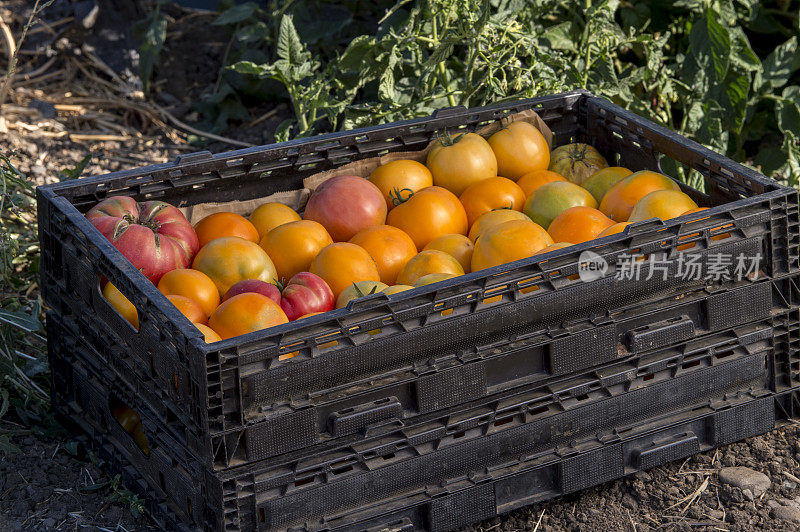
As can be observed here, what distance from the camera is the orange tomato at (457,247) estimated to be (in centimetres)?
271

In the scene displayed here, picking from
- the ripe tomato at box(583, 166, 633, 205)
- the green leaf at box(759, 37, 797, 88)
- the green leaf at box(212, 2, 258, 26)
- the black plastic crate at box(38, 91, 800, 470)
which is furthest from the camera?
the green leaf at box(212, 2, 258, 26)

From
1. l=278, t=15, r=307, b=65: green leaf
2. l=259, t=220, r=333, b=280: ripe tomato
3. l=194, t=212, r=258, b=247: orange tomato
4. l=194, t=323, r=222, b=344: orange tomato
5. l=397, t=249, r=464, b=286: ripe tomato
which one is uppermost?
l=278, t=15, r=307, b=65: green leaf

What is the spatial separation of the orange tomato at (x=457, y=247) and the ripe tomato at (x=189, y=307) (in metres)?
0.65

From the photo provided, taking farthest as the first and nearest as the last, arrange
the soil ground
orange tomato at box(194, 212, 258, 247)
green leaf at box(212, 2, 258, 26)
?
green leaf at box(212, 2, 258, 26) < orange tomato at box(194, 212, 258, 247) < the soil ground

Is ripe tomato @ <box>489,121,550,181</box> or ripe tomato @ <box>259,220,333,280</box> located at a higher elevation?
ripe tomato @ <box>489,121,550,181</box>

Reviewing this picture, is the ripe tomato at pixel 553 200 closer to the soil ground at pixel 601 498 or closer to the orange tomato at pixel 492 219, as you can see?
the orange tomato at pixel 492 219

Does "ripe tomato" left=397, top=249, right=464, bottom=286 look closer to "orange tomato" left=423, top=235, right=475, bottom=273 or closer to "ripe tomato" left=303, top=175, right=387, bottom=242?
"orange tomato" left=423, top=235, right=475, bottom=273

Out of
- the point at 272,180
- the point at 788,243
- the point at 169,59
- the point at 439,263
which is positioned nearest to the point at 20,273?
the point at 272,180

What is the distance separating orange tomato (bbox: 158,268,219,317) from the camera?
246 cm

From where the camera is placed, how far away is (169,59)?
5324mm

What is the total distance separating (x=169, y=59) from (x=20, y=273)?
208 cm

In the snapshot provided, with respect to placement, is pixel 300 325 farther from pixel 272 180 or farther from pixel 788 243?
pixel 788 243

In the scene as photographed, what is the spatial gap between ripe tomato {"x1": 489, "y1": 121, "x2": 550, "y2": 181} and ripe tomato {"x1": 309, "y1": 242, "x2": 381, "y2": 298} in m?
0.72

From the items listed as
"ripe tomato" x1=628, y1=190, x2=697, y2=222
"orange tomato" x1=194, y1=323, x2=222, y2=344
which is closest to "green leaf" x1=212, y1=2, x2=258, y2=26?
"ripe tomato" x1=628, y1=190, x2=697, y2=222
